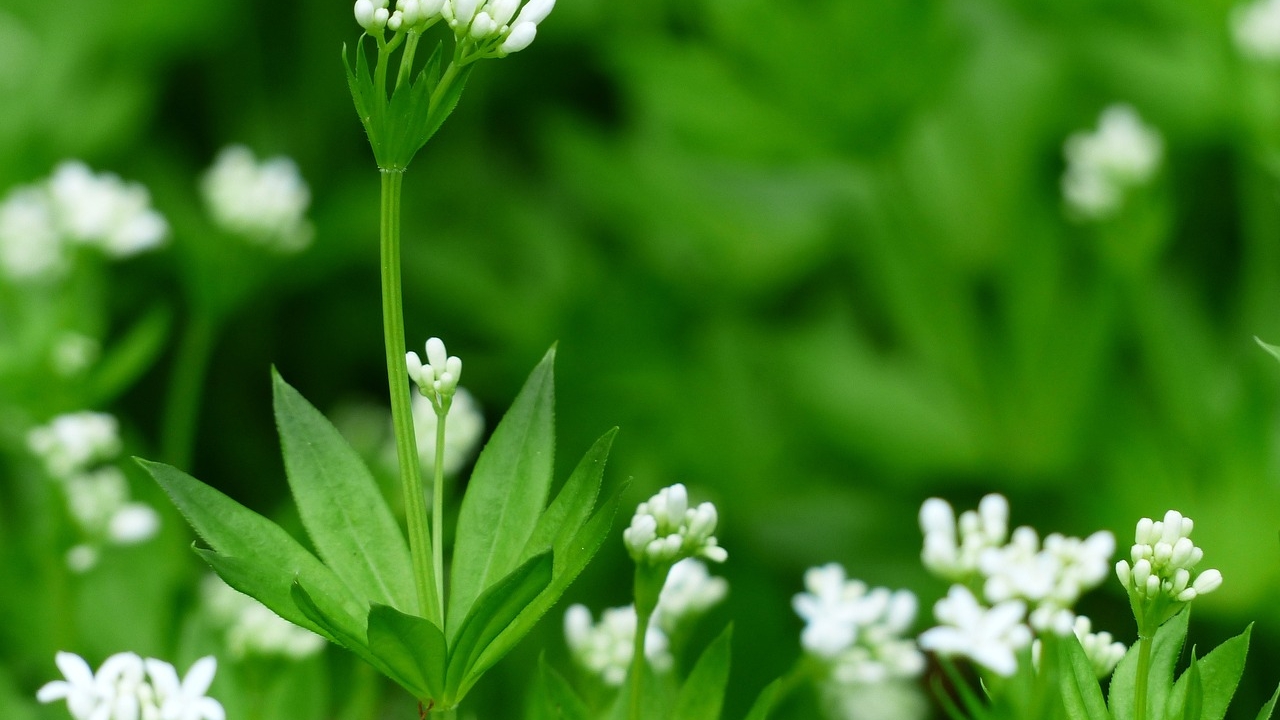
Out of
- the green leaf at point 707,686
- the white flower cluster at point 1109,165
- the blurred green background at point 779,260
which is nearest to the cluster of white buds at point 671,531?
the green leaf at point 707,686

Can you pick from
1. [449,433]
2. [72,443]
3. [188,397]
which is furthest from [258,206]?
[449,433]

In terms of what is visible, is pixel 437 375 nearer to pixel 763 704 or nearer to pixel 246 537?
pixel 246 537

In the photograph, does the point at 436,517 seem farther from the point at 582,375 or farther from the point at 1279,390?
the point at 1279,390

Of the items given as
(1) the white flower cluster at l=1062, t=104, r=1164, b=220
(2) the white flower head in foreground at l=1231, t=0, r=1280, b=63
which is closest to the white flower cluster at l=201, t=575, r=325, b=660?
(1) the white flower cluster at l=1062, t=104, r=1164, b=220

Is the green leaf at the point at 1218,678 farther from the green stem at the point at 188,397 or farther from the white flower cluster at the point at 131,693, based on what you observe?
the green stem at the point at 188,397

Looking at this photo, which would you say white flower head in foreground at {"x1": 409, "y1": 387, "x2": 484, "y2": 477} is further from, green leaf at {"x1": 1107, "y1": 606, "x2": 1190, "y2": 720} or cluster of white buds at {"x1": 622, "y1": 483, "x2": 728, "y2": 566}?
green leaf at {"x1": 1107, "y1": 606, "x2": 1190, "y2": 720}

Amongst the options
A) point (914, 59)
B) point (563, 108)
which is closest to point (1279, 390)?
point (914, 59)
